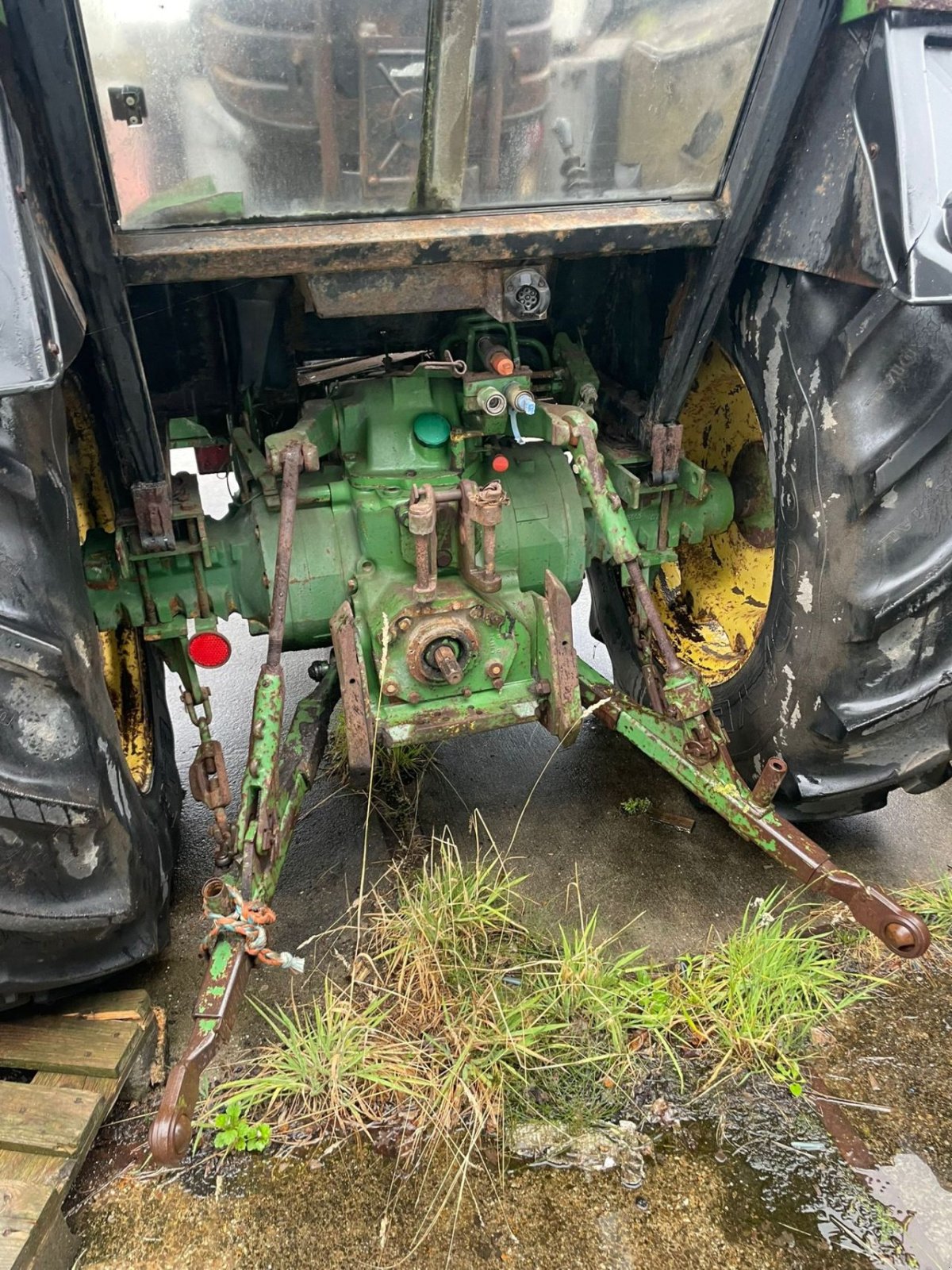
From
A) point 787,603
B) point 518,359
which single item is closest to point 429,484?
point 518,359

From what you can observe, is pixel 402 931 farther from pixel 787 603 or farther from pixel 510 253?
pixel 510 253

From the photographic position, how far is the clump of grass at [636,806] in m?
2.33

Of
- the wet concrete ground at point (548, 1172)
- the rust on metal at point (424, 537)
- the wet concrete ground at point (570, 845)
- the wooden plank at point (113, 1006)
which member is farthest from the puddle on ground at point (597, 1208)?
the rust on metal at point (424, 537)

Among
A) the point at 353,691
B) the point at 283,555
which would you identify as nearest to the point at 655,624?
the point at 353,691

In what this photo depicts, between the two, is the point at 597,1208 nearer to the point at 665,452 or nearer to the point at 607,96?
the point at 665,452

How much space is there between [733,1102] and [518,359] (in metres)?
1.53

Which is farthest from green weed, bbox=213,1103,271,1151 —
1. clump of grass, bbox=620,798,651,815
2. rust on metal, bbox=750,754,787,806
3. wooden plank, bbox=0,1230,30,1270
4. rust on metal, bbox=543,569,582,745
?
clump of grass, bbox=620,798,651,815

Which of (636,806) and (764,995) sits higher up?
(764,995)

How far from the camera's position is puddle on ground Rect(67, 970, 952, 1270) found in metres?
1.33

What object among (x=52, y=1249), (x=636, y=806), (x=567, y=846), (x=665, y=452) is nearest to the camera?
(x=52, y=1249)

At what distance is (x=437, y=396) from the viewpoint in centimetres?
198

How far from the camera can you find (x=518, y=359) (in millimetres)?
1931

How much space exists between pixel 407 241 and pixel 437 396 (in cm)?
53

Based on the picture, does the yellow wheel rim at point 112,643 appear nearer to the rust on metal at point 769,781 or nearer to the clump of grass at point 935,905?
the rust on metal at point 769,781
